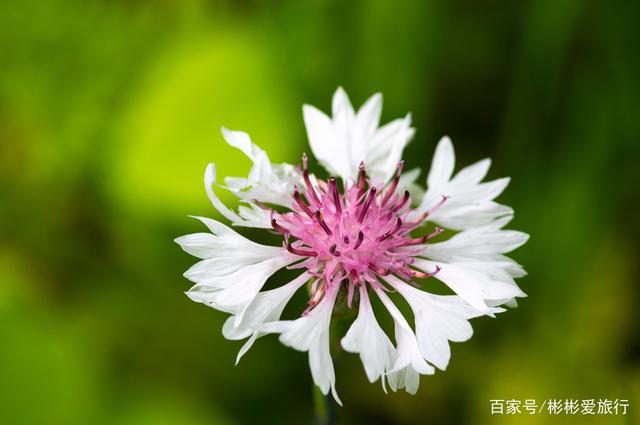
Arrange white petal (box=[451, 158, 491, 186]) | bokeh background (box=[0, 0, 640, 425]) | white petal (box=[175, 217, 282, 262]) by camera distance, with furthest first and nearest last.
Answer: bokeh background (box=[0, 0, 640, 425]) → white petal (box=[451, 158, 491, 186]) → white petal (box=[175, 217, 282, 262])

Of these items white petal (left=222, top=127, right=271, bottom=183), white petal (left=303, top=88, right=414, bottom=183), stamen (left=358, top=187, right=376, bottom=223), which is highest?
Answer: white petal (left=303, top=88, right=414, bottom=183)

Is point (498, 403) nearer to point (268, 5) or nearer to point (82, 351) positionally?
point (82, 351)

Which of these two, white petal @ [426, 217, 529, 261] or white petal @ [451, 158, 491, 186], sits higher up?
white petal @ [451, 158, 491, 186]

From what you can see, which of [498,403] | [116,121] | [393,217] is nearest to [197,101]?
[116,121]

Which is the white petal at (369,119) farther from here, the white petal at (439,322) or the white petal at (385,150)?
the white petal at (439,322)

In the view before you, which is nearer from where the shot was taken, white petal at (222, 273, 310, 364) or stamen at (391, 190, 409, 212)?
white petal at (222, 273, 310, 364)

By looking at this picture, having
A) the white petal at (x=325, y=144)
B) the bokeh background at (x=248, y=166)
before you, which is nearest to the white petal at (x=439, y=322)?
the white petal at (x=325, y=144)

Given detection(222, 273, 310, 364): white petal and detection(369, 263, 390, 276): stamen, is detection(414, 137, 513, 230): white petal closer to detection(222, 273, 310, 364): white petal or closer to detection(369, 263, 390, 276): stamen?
detection(369, 263, 390, 276): stamen

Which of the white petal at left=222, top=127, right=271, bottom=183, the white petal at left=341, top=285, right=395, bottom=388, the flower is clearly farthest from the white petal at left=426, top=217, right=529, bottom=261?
the white petal at left=222, top=127, right=271, bottom=183

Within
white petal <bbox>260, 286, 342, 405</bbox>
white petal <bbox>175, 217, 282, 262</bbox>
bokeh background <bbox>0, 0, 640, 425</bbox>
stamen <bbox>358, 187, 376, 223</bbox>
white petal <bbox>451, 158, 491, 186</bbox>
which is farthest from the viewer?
bokeh background <bbox>0, 0, 640, 425</bbox>

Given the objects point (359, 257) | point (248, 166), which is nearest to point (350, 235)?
point (359, 257)
